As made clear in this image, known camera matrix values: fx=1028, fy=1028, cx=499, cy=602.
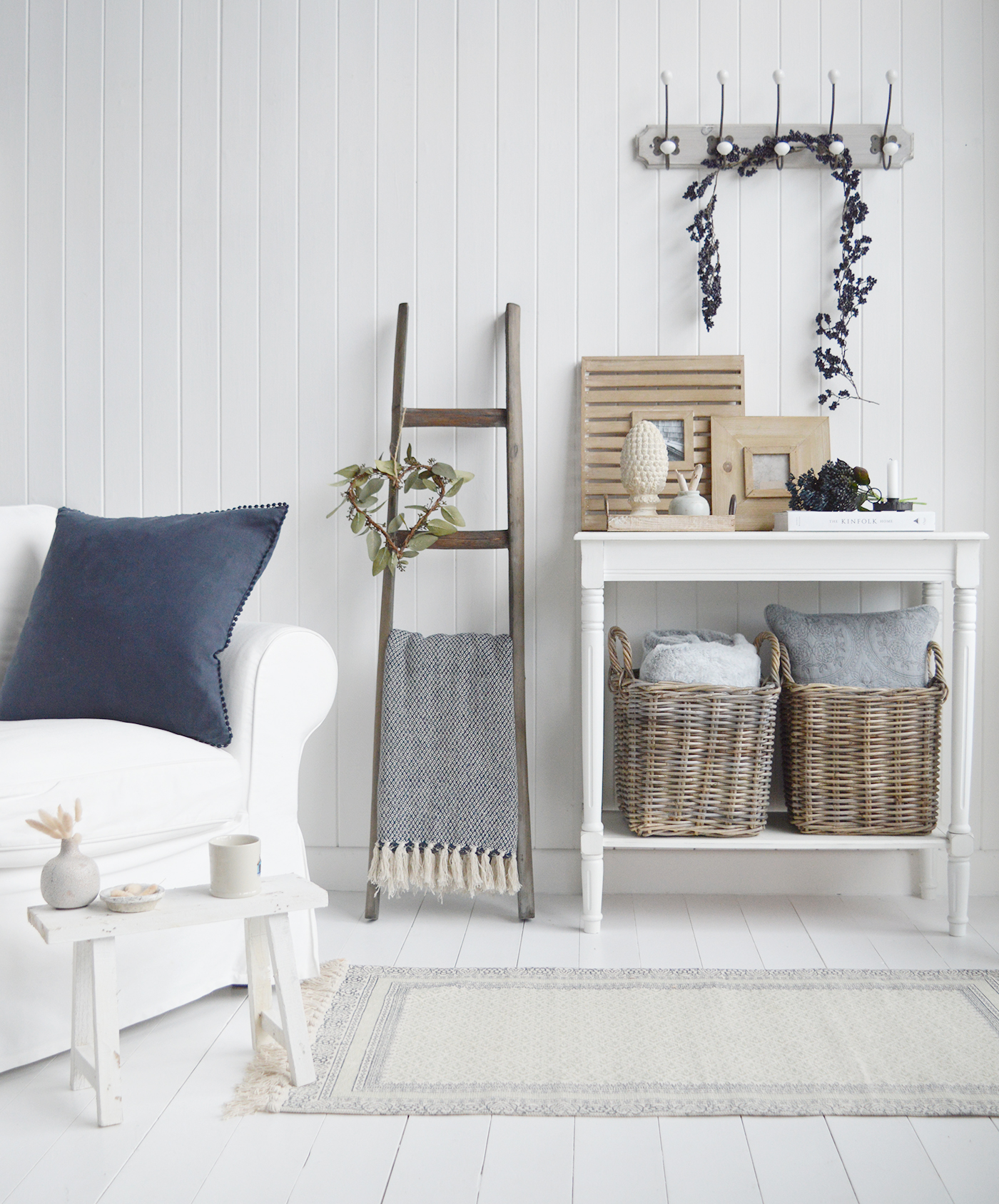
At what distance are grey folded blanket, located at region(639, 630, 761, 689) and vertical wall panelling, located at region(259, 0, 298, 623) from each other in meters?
0.89

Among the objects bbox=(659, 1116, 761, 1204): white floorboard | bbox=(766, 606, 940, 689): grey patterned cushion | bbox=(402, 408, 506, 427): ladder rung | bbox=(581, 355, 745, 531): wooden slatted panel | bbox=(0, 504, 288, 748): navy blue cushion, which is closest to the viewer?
bbox=(659, 1116, 761, 1204): white floorboard

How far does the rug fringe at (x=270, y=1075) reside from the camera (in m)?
1.40

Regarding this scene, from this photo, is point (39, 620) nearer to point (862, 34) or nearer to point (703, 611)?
A: point (703, 611)

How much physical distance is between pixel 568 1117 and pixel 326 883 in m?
1.18

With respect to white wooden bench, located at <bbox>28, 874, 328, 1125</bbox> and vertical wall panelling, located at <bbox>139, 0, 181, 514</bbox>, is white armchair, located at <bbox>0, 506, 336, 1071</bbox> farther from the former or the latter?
vertical wall panelling, located at <bbox>139, 0, 181, 514</bbox>

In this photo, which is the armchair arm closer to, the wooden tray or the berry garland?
the wooden tray

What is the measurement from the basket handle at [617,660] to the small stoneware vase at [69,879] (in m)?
1.16

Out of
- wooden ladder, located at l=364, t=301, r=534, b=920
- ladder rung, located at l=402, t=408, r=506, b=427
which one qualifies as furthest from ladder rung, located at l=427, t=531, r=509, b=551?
ladder rung, located at l=402, t=408, r=506, b=427

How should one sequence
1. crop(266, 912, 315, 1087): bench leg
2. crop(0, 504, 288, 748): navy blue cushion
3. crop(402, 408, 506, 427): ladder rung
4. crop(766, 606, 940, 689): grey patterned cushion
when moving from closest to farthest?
crop(266, 912, 315, 1087): bench leg → crop(0, 504, 288, 748): navy blue cushion → crop(766, 606, 940, 689): grey patterned cushion → crop(402, 408, 506, 427): ladder rung

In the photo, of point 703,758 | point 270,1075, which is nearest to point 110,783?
point 270,1075

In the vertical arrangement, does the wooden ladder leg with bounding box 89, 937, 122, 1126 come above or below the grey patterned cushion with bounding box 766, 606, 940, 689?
below

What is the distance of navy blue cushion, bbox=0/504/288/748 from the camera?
178cm

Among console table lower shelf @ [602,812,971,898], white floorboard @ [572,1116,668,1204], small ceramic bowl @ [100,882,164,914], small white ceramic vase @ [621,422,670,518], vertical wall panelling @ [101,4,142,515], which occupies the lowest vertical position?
white floorboard @ [572,1116,668,1204]

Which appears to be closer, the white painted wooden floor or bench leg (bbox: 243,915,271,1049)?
the white painted wooden floor
